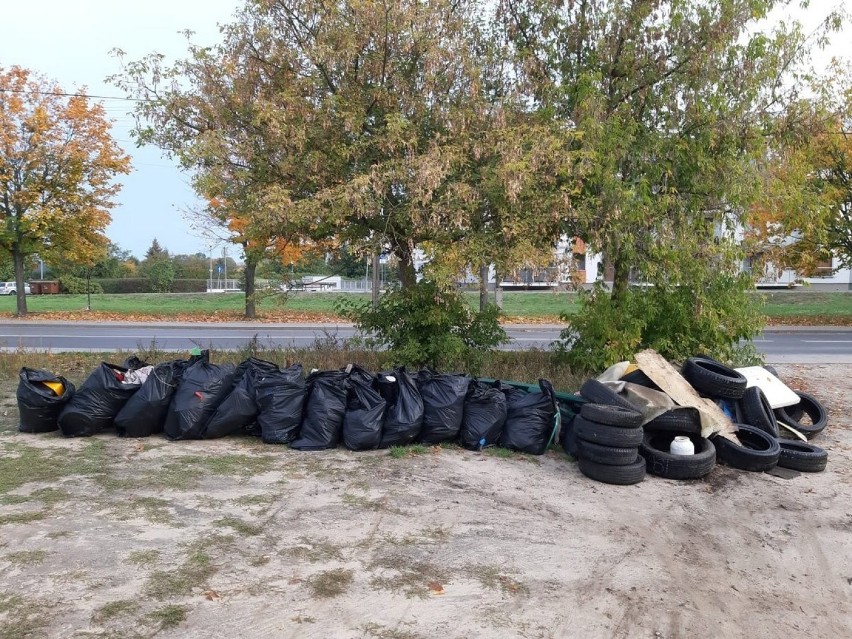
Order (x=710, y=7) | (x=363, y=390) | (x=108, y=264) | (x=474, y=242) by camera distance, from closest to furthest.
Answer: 1. (x=363, y=390)
2. (x=474, y=242)
3. (x=710, y=7)
4. (x=108, y=264)

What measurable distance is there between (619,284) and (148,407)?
6.08m

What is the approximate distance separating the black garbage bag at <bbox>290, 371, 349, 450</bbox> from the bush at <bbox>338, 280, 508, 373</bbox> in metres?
2.35

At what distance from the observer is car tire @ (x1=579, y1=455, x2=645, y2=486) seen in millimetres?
5508

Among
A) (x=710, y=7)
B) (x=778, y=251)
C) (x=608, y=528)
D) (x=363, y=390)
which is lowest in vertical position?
(x=608, y=528)

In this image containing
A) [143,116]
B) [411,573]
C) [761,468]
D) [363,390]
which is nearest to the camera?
[411,573]

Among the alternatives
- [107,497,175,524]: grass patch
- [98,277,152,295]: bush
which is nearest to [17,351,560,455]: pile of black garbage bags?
[107,497,175,524]: grass patch

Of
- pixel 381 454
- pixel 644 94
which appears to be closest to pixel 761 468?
pixel 381 454

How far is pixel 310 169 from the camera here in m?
8.17

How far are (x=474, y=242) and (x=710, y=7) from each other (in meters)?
4.55

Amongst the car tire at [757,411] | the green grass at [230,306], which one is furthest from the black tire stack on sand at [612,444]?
the green grass at [230,306]

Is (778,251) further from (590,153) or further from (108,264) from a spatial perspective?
(108,264)

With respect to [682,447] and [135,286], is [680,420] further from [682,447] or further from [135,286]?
[135,286]

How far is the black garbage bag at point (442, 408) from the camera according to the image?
6.38m

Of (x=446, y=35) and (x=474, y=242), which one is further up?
(x=446, y=35)
